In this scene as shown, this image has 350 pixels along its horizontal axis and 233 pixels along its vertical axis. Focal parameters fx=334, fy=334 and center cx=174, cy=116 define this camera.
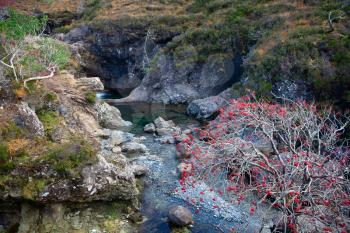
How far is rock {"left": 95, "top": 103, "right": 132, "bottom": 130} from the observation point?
107ft

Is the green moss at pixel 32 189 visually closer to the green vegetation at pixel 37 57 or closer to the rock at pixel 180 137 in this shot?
the green vegetation at pixel 37 57

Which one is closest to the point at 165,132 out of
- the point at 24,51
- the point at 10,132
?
the point at 24,51

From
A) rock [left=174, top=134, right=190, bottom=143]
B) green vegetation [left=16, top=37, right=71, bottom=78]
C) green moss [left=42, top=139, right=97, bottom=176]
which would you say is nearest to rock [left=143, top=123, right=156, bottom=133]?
rock [left=174, top=134, right=190, bottom=143]

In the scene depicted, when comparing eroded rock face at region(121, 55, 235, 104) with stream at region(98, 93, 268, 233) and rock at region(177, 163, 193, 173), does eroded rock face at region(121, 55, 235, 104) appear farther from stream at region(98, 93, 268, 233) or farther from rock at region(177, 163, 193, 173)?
rock at region(177, 163, 193, 173)

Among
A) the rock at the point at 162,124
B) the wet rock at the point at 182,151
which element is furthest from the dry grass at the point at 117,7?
the wet rock at the point at 182,151

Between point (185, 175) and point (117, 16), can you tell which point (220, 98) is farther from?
point (117, 16)

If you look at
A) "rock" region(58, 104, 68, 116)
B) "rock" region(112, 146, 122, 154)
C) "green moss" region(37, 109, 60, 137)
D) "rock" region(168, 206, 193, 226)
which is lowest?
"rock" region(112, 146, 122, 154)

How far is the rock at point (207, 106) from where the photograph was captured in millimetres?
34719

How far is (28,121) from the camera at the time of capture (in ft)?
60.4

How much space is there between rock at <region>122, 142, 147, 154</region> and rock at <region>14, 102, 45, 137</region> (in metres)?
8.22

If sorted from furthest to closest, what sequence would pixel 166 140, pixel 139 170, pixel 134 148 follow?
1. pixel 166 140
2. pixel 134 148
3. pixel 139 170

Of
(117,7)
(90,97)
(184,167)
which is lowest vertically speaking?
(184,167)

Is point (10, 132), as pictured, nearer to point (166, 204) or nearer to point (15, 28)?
point (15, 28)

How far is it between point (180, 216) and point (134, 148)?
10.2m
